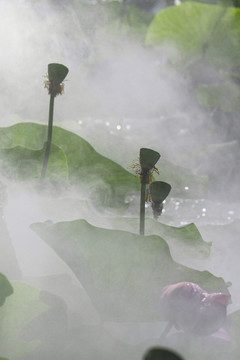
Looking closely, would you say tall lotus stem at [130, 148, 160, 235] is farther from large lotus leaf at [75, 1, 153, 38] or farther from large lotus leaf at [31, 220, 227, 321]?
large lotus leaf at [75, 1, 153, 38]

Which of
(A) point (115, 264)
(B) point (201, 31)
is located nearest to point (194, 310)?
(A) point (115, 264)

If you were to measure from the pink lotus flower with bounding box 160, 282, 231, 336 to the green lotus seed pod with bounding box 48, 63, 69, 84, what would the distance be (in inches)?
3.4

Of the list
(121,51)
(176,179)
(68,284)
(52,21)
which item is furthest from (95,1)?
(68,284)

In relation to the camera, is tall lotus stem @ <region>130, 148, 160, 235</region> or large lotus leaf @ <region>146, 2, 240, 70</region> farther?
large lotus leaf @ <region>146, 2, 240, 70</region>

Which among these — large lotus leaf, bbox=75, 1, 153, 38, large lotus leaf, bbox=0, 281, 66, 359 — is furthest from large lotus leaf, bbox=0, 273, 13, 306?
large lotus leaf, bbox=75, 1, 153, 38

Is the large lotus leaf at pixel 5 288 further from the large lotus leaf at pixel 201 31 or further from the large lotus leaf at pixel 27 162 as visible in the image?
the large lotus leaf at pixel 201 31

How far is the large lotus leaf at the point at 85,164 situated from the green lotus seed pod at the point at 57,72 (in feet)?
0.11

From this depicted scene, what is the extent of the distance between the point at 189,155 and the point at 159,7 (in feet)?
0.81

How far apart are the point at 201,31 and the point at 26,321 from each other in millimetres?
481

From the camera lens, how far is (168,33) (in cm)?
54

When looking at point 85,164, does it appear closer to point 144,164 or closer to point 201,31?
point 144,164

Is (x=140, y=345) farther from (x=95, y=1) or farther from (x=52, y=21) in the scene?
(x=95, y=1)

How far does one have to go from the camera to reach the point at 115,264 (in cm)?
14

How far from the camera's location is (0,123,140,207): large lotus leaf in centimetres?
20
